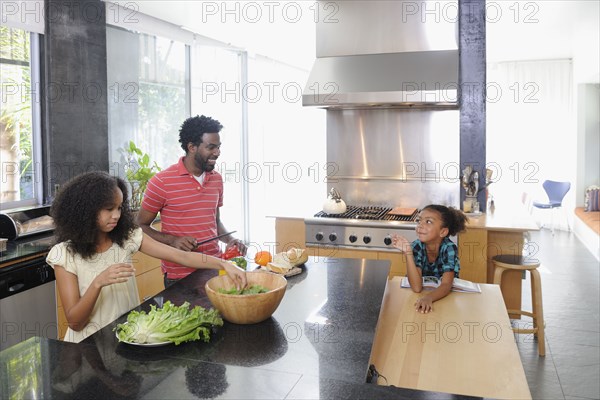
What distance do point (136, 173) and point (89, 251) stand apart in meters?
2.56

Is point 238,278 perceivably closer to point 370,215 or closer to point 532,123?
point 370,215

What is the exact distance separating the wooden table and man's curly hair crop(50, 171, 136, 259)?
104 cm

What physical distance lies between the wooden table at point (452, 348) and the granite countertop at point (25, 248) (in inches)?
68.8

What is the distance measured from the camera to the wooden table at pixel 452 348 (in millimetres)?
1620

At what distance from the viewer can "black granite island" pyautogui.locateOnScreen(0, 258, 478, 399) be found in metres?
1.22

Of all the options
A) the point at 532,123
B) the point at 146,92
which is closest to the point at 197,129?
the point at 146,92

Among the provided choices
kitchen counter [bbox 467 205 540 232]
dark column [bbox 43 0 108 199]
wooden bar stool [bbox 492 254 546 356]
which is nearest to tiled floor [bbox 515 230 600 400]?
wooden bar stool [bbox 492 254 546 356]

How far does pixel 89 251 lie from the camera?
1.92 m

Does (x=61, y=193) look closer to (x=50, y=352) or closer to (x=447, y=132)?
(x=50, y=352)

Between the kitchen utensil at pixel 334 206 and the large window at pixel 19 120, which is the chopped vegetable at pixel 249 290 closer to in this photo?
the kitchen utensil at pixel 334 206

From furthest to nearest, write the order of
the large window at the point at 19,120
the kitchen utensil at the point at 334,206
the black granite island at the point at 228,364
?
the kitchen utensil at the point at 334,206 < the large window at the point at 19,120 < the black granite island at the point at 228,364

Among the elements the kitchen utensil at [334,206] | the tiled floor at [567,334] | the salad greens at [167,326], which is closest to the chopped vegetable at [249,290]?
Result: the salad greens at [167,326]

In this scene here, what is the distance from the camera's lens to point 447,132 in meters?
4.36

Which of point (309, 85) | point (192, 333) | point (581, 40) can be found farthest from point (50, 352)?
point (581, 40)
